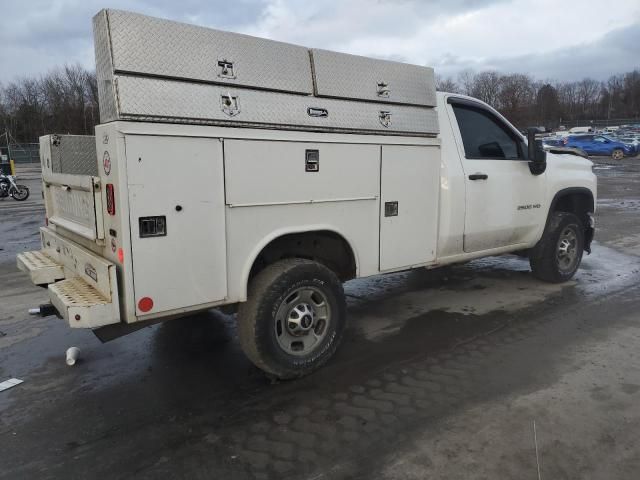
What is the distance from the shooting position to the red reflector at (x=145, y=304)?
3314mm

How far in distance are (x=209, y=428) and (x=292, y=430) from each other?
1.77ft

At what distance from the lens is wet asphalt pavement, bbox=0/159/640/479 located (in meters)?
3.01

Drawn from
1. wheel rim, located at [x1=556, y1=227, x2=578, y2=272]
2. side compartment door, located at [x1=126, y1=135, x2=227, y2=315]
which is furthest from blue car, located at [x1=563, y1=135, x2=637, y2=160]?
side compartment door, located at [x1=126, y1=135, x2=227, y2=315]

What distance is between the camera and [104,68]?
3.25m

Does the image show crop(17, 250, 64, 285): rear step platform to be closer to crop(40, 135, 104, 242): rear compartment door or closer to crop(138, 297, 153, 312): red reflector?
crop(40, 135, 104, 242): rear compartment door

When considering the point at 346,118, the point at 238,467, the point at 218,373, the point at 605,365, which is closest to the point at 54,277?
the point at 218,373

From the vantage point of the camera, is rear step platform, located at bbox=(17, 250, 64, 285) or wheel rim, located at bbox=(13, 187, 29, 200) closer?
rear step platform, located at bbox=(17, 250, 64, 285)

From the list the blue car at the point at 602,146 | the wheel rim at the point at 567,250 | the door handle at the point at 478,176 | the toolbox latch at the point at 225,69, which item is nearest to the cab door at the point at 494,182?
the door handle at the point at 478,176

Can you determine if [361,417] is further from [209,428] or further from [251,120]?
[251,120]

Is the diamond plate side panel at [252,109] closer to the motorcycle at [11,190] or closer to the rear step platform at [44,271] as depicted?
the rear step platform at [44,271]

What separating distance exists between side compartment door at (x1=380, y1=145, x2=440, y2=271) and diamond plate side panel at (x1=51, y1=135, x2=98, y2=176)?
A: 7.56 feet

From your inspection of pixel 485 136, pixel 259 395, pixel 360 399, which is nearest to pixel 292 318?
pixel 259 395

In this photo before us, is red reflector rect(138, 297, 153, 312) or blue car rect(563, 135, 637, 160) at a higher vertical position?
blue car rect(563, 135, 637, 160)

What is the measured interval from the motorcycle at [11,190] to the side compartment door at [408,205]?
60.0 feet
